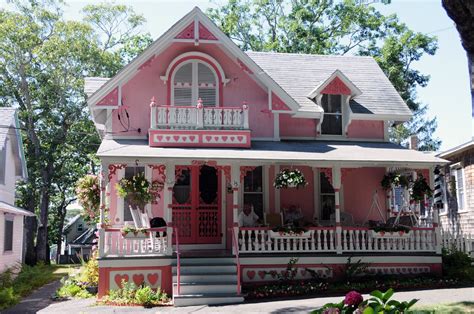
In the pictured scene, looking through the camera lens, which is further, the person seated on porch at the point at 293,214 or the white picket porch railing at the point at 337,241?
the person seated on porch at the point at 293,214

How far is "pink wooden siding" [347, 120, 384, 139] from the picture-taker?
18.0 meters

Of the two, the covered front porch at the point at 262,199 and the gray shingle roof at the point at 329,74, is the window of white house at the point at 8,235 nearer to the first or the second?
the covered front porch at the point at 262,199

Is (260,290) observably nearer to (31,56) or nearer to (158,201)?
(158,201)

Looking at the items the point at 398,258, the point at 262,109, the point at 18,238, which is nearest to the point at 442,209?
the point at 398,258

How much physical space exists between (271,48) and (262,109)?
1621 cm

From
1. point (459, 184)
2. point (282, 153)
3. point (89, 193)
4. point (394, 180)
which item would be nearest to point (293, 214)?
point (282, 153)

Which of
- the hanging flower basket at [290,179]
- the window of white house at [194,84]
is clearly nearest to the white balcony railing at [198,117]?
the window of white house at [194,84]

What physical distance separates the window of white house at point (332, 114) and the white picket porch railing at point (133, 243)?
7.01 metres

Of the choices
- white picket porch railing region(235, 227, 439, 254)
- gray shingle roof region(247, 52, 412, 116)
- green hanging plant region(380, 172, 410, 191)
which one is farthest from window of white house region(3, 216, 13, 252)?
green hanging plant region(380, 172, 410, 191)

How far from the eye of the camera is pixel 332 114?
1791cm

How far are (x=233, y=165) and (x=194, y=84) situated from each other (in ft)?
11.0

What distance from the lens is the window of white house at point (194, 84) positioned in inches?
642

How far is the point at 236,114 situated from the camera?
15508 mm

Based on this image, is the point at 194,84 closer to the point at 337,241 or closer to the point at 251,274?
the point at 251,274
